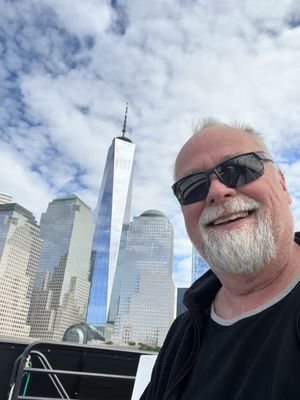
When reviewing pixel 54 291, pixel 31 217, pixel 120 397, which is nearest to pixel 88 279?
pixel 54 291

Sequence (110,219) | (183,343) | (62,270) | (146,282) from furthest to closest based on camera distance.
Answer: (62,270), (146,282), (110,219), (183,343)

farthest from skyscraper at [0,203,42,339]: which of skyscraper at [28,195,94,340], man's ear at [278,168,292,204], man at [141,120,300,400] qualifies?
man's ear at [278,168,292,204]

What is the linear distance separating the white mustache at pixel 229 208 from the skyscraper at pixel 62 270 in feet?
272

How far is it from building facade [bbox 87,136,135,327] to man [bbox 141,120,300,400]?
238 ft

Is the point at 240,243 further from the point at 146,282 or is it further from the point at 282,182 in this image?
the point at 146,282

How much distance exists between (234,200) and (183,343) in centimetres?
49

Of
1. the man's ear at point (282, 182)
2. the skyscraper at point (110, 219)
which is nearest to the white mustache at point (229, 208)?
the man's ear at point (282, 182)

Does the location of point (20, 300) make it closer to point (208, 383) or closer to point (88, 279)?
point (88, 279)

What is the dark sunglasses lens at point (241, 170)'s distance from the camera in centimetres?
106

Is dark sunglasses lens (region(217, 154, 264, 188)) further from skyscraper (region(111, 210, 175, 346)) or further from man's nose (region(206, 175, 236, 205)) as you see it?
skyscraper (region(111, 210, 175, 346))

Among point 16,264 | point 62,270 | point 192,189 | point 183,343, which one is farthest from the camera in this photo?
point 62,270

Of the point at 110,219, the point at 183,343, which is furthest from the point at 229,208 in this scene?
the point at 110,219

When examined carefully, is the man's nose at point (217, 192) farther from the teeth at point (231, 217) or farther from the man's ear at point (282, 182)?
the man's ear at point (282, 182)

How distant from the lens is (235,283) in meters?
0.97
